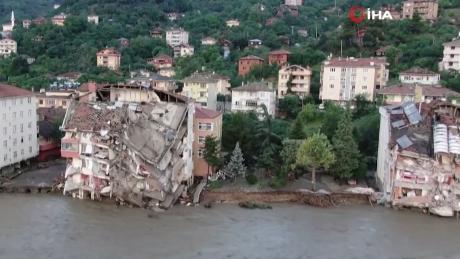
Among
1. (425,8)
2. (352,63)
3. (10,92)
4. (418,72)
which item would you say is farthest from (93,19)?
(10,92)

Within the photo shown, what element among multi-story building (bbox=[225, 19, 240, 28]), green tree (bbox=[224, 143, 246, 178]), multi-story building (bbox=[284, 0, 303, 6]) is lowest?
green tree (bbox=[224, 143, 246, 178])

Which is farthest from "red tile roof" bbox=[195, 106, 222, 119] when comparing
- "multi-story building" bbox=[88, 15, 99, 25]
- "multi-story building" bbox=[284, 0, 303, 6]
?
"multi-story building" bbox=[284, 0, 303, 6]

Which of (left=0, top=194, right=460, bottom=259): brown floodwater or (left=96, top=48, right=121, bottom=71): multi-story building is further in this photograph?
(left=96, top=48, right=121, bottom=71): multi-story building

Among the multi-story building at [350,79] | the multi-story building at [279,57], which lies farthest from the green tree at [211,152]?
the multi-story building at [279,57]

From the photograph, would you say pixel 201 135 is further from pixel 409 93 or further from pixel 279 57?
pixel 279 57

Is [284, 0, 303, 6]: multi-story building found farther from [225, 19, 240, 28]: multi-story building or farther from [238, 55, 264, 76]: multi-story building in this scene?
[238, 55, 264, 76]: multi-story building

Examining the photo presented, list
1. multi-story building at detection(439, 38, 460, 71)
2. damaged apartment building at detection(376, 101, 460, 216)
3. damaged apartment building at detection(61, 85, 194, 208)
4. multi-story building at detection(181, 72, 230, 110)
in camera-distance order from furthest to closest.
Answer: multi-story building at detection(439, 38, 460, 71) < multi-story building at detection(181, 72, 230, 110) < damaged apartment building at detection(61, 85, 194, 208) < damaged apartment building at detection(376, 101, 460, 216)
